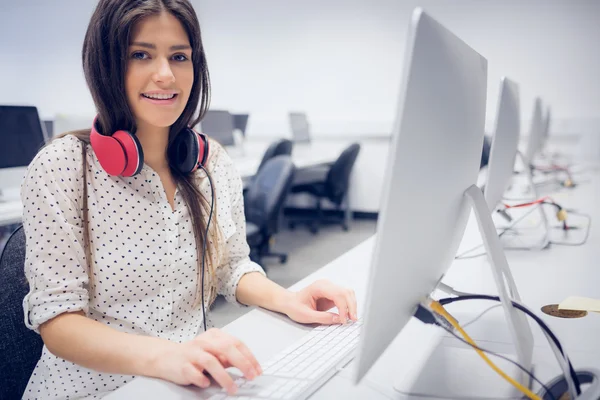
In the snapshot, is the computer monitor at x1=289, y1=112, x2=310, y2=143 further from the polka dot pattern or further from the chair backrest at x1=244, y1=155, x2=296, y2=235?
the polka dot pattern

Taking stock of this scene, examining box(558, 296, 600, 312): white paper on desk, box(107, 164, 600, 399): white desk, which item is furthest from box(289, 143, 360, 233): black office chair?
box(558, 296, 600, 312): white paper on desk

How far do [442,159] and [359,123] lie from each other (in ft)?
14.1

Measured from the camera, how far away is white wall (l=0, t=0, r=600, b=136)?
4121mm

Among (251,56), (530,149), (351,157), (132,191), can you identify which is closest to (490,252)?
(132,191)

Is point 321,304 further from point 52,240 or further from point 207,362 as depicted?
point 52,240

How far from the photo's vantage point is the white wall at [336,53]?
4121 millimetres

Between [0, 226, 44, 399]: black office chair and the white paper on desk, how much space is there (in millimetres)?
937

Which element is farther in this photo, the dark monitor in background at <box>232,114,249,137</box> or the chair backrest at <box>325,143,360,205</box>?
the dark monitor in background at <box>232,114,249,137</box>

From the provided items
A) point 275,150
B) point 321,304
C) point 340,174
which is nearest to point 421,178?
point 321,304

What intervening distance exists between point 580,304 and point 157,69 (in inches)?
34.3

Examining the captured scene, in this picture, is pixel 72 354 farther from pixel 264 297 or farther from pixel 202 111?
pixel 202 111

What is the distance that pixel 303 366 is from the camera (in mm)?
628

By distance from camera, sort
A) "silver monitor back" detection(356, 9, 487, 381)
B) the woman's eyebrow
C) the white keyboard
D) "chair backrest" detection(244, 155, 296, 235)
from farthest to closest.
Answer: "chair backrest" detection(244, 155, 296, 235) → the woman's eyebrow → the white keyboard → "silver monitor back" detection(356, 9, 487, 381)

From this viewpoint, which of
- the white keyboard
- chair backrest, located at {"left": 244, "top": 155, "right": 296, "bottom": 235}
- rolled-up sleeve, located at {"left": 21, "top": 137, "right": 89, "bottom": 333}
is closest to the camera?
the white keyboard
